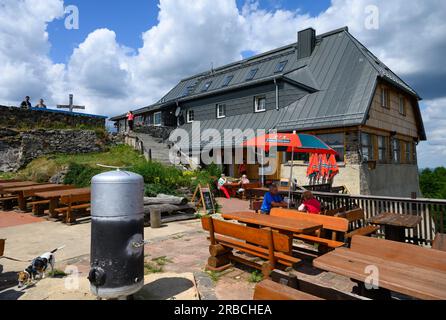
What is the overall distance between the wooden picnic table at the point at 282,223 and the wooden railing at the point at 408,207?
3.09m

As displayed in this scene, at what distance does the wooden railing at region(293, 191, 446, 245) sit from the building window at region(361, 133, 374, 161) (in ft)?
21.9

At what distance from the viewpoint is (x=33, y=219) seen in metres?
9.59

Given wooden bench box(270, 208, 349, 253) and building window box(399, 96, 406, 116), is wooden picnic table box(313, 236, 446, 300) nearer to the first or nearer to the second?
wooden bench box(270, 208, 349, 253)

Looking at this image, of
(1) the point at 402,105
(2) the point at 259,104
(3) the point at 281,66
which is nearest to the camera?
(1) the point at 402,105

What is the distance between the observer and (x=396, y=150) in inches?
715

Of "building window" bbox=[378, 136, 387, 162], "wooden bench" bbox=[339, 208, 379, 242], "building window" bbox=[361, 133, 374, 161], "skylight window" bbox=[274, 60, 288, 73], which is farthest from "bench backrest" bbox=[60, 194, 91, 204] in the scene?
"skylight window" bbox=[274, 60, 288, 73]

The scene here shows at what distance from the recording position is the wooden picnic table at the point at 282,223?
4512mm

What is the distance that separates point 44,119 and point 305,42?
18.5 metres

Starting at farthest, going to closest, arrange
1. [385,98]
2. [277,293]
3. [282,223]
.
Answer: [385,98]
[282,223]
[277,293]

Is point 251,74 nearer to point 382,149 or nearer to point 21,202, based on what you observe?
point 382,149

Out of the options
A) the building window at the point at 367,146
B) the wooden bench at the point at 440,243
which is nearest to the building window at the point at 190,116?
the building window at the point at 367,146

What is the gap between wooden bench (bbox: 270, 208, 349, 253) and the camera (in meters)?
4.94

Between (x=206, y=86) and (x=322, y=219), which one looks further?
(x=206, y=86)

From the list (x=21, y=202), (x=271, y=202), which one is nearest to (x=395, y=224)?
(x=271, y=202)
